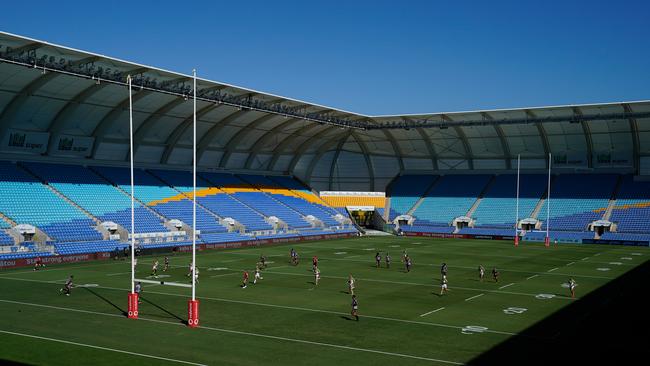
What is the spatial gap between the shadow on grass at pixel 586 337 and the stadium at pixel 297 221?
0.64ft

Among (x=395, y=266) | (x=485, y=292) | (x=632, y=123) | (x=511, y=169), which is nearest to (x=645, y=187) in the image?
(x=632, y=123)

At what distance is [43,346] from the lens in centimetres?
2194

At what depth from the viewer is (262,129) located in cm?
7381

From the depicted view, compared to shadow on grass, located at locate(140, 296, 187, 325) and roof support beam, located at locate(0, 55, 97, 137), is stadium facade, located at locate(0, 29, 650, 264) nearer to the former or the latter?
roof support beam, located at locate(0, 55, 97, 137)

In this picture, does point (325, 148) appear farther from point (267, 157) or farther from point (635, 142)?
point (635, 142)

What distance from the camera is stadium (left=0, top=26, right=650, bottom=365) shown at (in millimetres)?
24594

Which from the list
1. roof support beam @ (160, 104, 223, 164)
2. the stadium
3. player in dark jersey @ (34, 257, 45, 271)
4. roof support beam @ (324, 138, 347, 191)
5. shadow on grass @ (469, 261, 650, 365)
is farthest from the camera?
roof support beam @ (324, 138, 347, 191)

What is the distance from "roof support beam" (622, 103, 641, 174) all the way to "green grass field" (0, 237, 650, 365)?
19.2 metres

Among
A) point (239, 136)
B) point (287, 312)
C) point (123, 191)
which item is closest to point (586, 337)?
point (287, 312)

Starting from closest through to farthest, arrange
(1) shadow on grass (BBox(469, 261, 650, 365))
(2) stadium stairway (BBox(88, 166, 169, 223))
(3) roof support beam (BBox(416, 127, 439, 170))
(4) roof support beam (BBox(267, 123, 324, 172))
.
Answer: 1. (1) shadow on grass (BBox(469, 261, 650, 365))
2. (2) stadium stairway (BBox(88, 166, 169, 223))
3. (4) roof support beam (BBox(267, 123, 324, 172))
4. (3) roof support beam (BBox(416, 127, 439, 170))

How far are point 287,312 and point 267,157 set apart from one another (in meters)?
56.4

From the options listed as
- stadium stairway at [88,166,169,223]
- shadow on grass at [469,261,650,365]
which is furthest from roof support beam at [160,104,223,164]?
shadow on grass at [469,261,650,365]

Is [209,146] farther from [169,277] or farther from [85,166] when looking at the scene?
[169,277]

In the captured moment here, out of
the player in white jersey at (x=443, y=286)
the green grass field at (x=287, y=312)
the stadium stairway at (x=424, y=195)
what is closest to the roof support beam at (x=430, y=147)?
the stadium stairway at (x=424, y=195)
